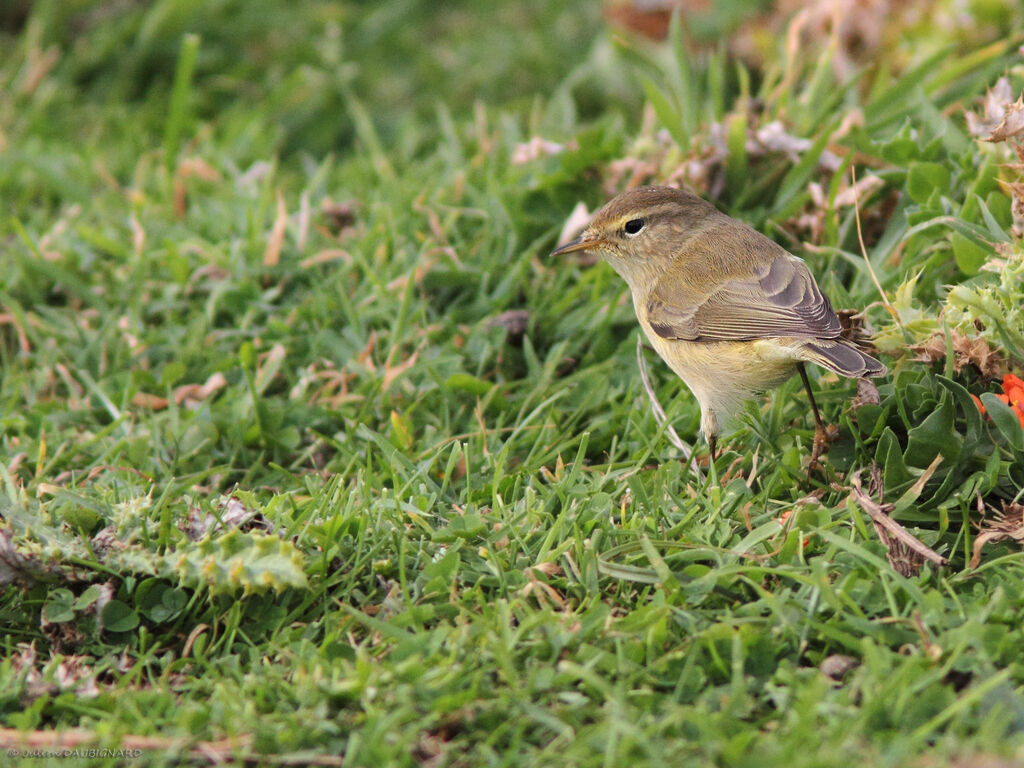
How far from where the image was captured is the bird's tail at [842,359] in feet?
11.7

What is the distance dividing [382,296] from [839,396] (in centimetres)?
212

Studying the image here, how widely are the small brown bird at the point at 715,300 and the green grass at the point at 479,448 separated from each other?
21 cm

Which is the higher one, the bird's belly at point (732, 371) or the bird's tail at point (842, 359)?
the bird's tail at point (842, 359)

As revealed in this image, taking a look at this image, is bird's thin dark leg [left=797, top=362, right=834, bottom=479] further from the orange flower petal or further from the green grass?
the orange flower petal

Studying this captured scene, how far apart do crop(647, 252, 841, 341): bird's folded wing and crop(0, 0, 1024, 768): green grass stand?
1.00ft

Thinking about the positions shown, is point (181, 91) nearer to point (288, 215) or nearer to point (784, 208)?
point (288, 215)

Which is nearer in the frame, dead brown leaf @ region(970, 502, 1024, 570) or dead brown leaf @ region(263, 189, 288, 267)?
dead brown leaf @ region(970, 502, 1024, 570)

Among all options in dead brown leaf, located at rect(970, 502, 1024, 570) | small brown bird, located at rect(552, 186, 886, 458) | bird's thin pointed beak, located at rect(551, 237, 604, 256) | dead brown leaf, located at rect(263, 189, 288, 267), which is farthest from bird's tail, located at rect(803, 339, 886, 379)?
dead brown leaf, located at rect(263, 189, 288, 267)

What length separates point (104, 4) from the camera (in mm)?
8164

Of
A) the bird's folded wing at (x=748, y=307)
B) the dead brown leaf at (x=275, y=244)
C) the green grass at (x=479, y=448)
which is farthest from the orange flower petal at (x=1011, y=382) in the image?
the dead brown leaf at (x=275, y=244)

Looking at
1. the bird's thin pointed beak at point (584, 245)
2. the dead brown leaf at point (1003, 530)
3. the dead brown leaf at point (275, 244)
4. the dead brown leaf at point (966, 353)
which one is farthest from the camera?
the dead brown leaf at point (275, 244)

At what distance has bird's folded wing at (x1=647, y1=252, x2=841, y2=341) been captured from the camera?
4.02 meters

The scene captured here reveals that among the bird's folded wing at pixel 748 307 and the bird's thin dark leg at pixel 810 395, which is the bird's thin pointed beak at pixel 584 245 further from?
the bird's thin dark leg at pixel 810 395

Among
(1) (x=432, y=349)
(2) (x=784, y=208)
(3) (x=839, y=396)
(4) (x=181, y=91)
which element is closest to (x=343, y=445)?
(1) (x=432, y=349)
